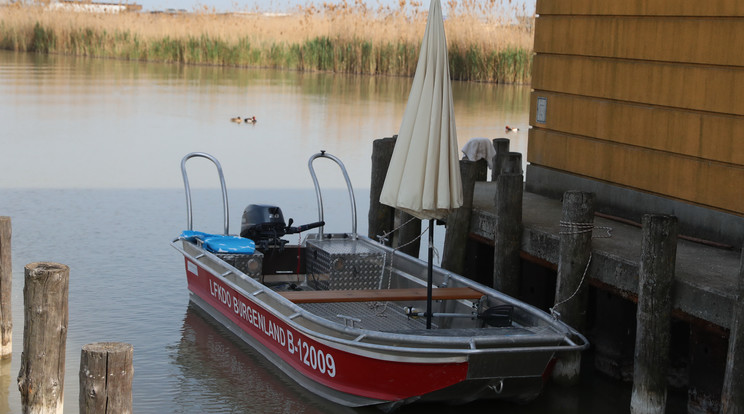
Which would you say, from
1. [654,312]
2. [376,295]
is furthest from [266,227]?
[654,312]

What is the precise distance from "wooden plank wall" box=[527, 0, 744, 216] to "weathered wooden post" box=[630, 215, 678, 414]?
61.6 inches

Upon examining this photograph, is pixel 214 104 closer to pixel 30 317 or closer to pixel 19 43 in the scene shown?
pixel 19 43

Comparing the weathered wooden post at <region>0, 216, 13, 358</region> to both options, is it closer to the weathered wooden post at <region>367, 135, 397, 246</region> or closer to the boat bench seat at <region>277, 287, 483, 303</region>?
the boat bench seat at <region>277, 287, 483, 303</region>

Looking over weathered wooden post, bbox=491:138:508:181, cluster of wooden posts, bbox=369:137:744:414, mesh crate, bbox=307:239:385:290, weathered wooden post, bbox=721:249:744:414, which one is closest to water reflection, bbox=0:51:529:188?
weathered wooden post, bbox=491:138:508:181

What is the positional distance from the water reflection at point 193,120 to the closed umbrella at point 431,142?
10362 millimetres

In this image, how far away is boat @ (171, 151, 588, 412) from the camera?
7715 mm

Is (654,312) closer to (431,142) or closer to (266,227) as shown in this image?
(431,142)

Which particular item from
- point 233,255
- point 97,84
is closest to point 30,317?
point 233,255

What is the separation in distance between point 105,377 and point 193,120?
67.6 feet

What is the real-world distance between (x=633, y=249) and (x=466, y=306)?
136cm

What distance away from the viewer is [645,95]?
9812mm

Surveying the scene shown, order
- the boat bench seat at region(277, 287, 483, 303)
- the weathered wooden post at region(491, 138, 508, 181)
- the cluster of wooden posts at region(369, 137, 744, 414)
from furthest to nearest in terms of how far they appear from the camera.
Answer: the weathered wooden post at region(491, 138, 508, 181) → the boat bench seat at region(277, 287, 483, 303) → the cluster of wooden posts at region(369, 137, 744, 414)

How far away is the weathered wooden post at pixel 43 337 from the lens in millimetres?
6941

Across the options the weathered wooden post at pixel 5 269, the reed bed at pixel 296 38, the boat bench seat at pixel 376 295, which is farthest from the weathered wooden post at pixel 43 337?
the reed bed at pixel 296 38
